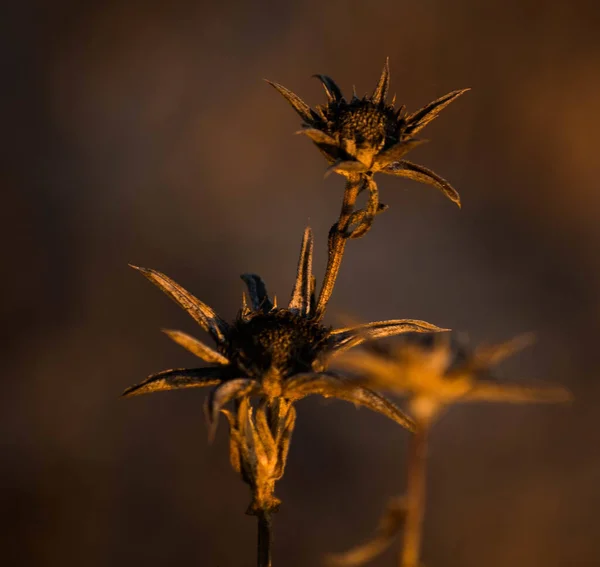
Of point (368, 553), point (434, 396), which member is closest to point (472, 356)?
point (434, 396)

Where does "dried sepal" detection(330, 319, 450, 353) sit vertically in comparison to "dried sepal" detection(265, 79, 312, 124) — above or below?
below

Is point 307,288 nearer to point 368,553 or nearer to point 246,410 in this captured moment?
point 246,410

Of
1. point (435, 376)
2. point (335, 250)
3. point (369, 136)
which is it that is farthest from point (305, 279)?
point (435, 376)

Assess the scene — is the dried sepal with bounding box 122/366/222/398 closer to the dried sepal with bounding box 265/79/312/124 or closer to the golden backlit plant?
the golden backlit plant

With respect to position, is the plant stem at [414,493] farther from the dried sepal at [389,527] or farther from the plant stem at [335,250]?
the plant stem at [335,250]

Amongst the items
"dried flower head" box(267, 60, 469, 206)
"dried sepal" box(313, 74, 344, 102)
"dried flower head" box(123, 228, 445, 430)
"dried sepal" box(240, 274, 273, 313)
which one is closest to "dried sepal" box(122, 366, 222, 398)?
"dried flower head" box(123, 228, 445, 430)
